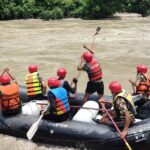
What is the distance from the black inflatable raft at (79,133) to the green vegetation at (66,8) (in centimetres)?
2219

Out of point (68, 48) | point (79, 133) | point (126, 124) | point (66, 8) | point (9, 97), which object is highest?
point (9, 97)

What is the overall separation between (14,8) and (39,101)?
72.5 feet

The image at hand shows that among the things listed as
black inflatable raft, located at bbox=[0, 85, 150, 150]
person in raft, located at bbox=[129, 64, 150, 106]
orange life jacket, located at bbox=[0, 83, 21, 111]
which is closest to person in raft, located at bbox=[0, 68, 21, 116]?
orange life jacket, located at bbox=[0, 83, 21, 111]

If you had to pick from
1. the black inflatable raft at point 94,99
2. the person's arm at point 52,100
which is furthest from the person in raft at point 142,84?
the person's arm at point 52,100

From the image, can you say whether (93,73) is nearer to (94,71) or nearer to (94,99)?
(94,71)

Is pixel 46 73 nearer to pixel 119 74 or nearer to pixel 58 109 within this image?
pixel 119 74

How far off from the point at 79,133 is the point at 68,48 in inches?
464

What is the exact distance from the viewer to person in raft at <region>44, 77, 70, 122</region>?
7891mm

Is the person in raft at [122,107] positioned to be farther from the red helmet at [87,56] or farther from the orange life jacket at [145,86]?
the red helmet at [87,56]

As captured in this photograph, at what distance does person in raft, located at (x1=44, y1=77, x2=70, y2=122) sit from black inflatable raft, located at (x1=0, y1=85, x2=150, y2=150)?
0.44 feet

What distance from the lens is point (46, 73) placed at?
15156 millimetres

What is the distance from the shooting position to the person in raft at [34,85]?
30.1 feet

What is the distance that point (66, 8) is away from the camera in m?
31.7

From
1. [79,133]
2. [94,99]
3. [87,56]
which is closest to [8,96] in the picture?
[79,133]
